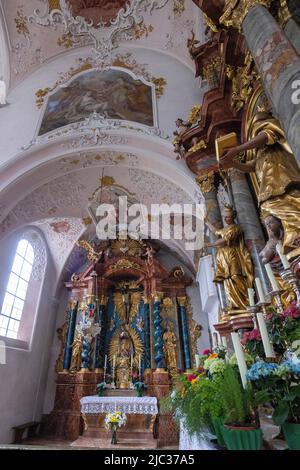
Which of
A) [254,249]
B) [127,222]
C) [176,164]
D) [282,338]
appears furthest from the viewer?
[127,222]

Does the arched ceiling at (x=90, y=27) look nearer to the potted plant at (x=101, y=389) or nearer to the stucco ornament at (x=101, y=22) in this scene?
the stucco ornament at (x=101, y=22)

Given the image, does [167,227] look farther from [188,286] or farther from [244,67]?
[244,67]

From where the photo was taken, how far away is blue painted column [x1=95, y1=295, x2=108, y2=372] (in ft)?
27.3

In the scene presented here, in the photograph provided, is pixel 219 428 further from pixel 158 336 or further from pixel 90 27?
pixel 90 27

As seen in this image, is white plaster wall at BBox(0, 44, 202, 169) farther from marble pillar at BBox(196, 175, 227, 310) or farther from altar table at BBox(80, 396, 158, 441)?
altar table at BBox(80, 396, 158, 441)

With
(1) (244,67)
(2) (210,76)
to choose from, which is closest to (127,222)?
(2) (210,76)

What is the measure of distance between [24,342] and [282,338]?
8.10m

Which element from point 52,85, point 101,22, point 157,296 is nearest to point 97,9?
point 101,22

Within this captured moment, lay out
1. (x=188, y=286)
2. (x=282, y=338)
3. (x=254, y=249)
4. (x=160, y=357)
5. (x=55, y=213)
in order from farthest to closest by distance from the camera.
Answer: (x=188, y=286) < (x=160, y=357) < (x=55, y=213) < (x=254, y=249) < (x=282, y=338)

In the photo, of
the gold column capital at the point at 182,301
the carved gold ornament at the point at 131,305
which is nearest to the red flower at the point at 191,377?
the gold column capital at the point at 182,301

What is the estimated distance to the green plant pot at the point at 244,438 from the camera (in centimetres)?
121

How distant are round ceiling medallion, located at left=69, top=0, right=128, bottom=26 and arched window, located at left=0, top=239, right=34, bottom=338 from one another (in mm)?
7072

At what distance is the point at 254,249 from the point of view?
11.3ft

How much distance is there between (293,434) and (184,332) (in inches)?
308
